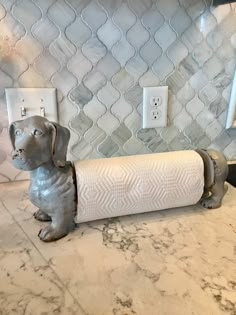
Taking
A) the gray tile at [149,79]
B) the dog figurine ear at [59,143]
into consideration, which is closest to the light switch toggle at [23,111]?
the dog figurine ear at [59,143]

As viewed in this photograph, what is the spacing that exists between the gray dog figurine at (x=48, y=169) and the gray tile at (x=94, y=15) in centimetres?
31

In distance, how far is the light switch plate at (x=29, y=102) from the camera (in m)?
0.76

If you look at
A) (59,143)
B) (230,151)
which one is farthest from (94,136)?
(230,151)

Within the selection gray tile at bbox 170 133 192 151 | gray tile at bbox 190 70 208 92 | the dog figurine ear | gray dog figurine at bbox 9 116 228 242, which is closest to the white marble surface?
gray dog figurine at bbox 9 116 228 242

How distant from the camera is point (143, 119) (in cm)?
88

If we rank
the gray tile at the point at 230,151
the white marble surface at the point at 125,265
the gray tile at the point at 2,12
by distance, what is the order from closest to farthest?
1. the white marble surface at the point at 125,265
2. the gray tile at the point at 2,12
3. the gray tile at the point at 230,151

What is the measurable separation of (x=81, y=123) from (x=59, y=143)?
0.24m

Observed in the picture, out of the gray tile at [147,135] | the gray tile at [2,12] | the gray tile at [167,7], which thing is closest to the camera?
the gray tile at [2,12]

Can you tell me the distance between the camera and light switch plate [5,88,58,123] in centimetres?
76

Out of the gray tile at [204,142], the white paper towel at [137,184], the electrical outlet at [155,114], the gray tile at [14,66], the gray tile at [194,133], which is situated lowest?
the white paper towel at [137,184]

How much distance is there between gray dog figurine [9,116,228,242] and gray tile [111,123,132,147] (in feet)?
0.82

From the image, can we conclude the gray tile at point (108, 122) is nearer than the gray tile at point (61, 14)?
No

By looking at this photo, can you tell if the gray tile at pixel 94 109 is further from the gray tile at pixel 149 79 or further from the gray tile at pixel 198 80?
the gray tile at pixel 198 80

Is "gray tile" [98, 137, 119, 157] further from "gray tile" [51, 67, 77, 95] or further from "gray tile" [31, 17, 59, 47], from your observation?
"gray tile" [31, 17, 59, 47]
